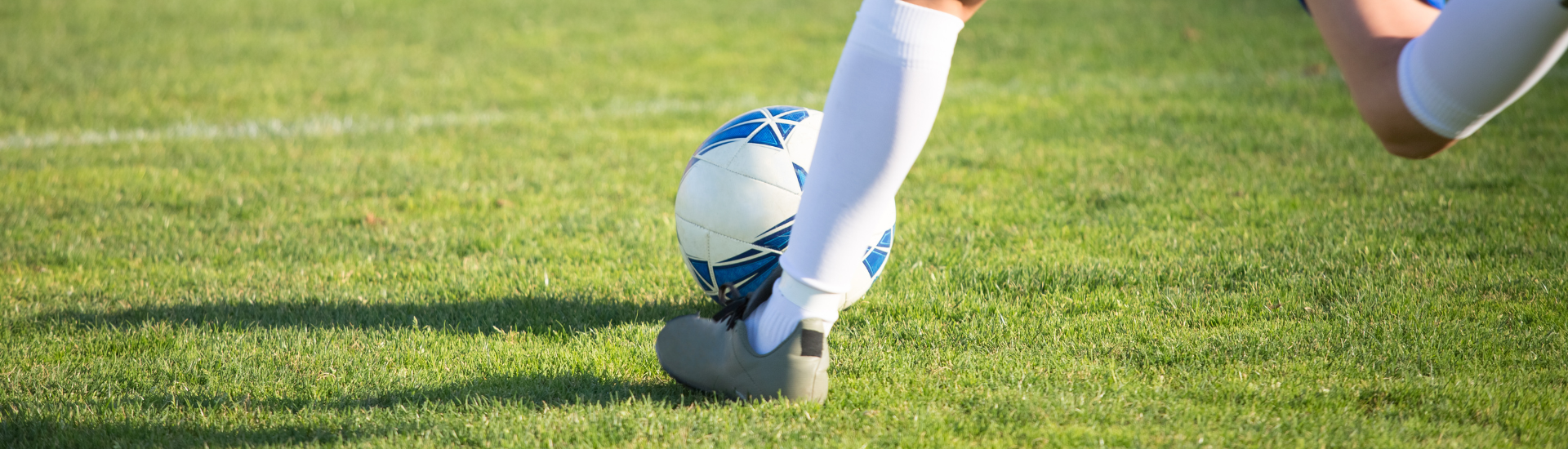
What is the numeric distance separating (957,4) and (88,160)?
4932 mm

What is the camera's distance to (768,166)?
2770 millimetres

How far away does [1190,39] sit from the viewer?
8.73m

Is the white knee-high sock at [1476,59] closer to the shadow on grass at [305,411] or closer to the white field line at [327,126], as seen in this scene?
the shadow on grass at [305,411]

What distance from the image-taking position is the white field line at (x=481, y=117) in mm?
5789

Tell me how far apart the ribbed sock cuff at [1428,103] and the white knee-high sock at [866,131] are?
0.75 meters

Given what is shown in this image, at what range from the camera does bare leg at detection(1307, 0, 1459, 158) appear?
1.83m

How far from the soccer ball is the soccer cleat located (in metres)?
0.43

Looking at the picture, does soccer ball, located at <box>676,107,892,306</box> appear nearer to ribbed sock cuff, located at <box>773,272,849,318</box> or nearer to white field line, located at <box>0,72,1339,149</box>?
ribbed sock cuff, located at <box>773,272,849,318</box>

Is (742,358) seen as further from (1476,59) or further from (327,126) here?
(327,126)

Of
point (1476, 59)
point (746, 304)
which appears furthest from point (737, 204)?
point (1476, 59)

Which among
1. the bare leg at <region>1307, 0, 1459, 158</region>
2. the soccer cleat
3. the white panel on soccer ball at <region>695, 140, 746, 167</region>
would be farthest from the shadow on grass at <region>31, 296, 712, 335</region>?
the bare leg at <region>1307, 0, 1459, 158</region>

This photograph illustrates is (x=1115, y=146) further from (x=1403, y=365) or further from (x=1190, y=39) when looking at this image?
(x=1190, y=39)

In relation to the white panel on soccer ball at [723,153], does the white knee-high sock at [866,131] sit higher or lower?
higher

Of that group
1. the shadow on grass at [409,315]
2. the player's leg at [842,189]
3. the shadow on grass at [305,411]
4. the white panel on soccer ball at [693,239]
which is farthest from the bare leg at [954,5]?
the shadow on grass at [409,315]
